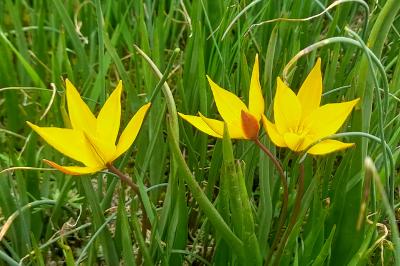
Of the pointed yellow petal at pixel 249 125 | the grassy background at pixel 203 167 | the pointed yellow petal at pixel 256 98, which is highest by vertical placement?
the pointed yellow petal at pixel 256 98

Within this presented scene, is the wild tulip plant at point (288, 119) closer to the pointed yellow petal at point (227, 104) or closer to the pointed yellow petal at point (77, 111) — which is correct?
the pointed yellow petal at point (227, 104)

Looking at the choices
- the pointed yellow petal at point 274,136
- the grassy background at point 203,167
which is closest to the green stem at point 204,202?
the grassy background at point 203,167

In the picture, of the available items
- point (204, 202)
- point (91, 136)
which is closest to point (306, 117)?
point (204, 202)

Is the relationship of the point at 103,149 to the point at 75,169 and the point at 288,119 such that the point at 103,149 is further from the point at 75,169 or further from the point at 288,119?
the point at 288,119

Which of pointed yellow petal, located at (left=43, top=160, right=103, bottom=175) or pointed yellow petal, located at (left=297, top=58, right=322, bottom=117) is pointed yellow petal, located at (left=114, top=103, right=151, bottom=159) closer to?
pointed yellow petal, located at (left=43, top=160, right=103, bottom=175)

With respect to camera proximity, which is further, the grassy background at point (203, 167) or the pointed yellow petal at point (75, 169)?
the grassy background at point (203, 167)

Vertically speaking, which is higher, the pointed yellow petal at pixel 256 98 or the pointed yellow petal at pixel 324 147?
the pointed yellow petal at pixel 256 98

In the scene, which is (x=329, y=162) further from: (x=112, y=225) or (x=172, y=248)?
(x=112, y=225)

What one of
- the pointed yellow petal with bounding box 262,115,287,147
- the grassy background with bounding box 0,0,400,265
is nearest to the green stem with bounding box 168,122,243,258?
the grassy background with bounding box 0,0,400,265
